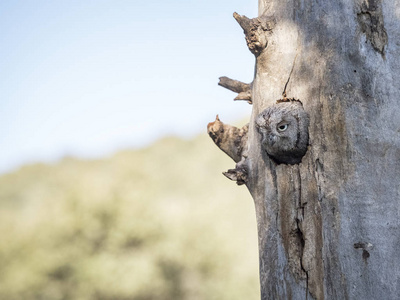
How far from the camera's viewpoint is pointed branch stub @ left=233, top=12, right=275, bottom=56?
5.57 feet

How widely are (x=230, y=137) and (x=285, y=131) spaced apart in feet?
1.56

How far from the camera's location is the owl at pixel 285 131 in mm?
1543

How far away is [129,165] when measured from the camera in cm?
1301

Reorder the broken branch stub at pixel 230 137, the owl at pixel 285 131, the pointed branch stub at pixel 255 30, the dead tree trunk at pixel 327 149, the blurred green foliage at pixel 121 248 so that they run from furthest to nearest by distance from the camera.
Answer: the blurred green foliage at pixel 121 248 < the broken branch stub at pixel 230 137 < the pointed branch stub at pixel 255 30 < the owl at pixel 285 131 < the dead tree trunk at pixel 327 149

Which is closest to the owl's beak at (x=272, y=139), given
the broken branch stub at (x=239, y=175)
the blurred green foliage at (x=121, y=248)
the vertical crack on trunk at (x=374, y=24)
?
the broken branch stub at (x=239, y=175)

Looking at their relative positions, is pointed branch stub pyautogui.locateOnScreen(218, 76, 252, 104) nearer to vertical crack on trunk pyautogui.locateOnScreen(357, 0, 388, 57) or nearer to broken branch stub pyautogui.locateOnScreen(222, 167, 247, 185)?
broken branch stub pyautogui.locateOnScreen(222, 167, 247, 185)

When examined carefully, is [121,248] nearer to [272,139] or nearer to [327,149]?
[272,139]

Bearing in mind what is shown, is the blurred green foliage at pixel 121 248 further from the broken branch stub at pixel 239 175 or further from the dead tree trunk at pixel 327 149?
the dead tree trunk at pixel 327 149

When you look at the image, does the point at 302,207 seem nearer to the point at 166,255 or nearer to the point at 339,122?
the point at 339,122

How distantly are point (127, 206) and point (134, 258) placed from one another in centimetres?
127

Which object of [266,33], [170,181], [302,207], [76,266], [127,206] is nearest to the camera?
[302,207]

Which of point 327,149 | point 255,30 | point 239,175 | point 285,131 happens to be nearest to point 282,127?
point 285,131

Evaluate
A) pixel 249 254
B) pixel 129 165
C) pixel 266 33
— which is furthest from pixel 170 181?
pixel 266 33

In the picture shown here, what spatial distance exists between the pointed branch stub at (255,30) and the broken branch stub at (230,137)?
0.40 meters
